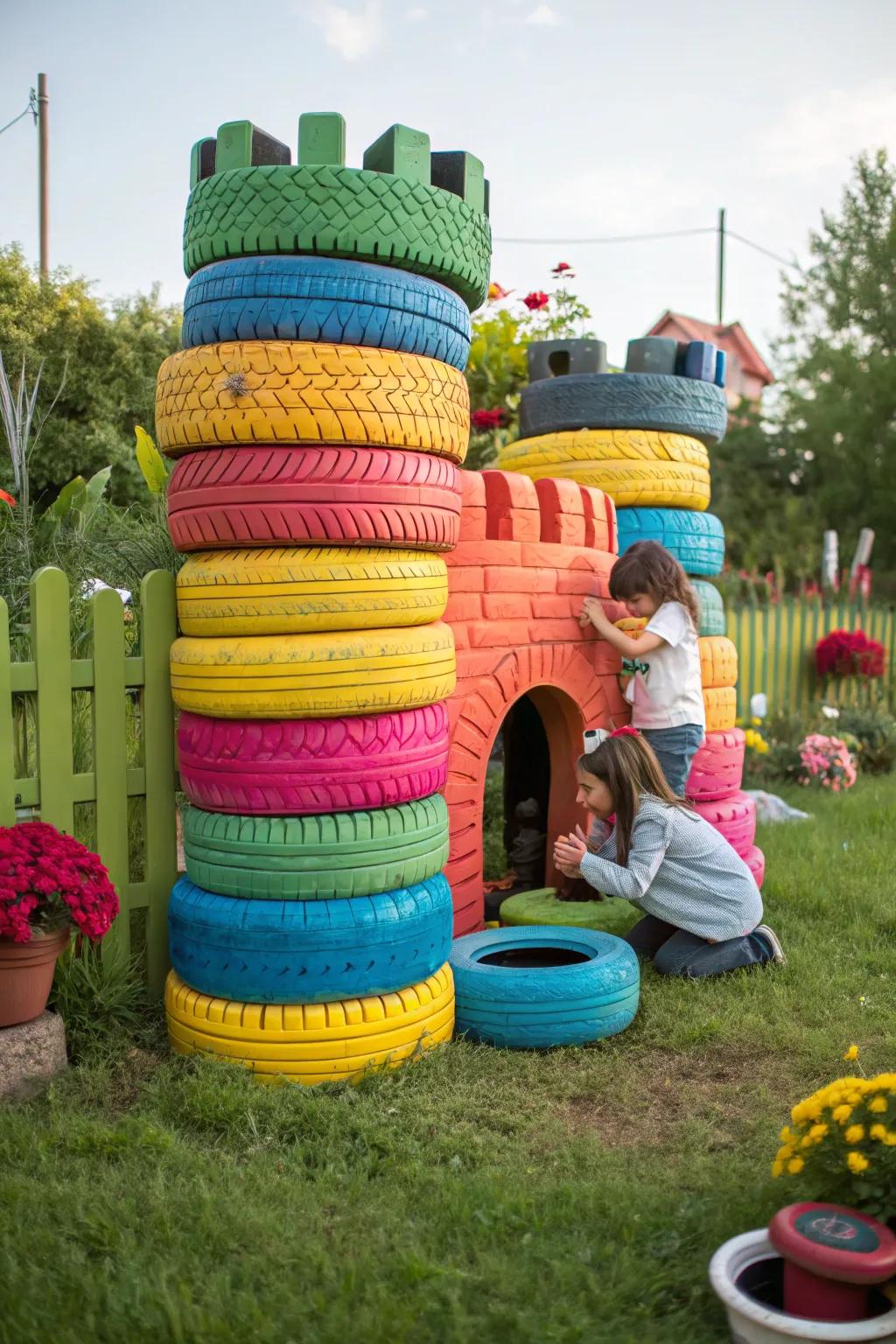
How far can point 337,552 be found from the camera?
3.51 metres

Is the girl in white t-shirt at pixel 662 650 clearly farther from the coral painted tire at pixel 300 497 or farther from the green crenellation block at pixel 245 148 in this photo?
the green crenellation block at pixel 245 148

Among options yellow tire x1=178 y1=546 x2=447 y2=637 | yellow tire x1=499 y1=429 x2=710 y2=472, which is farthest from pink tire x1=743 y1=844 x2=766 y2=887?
yellow tire x1=178 y1=546 x2=447 y2=637

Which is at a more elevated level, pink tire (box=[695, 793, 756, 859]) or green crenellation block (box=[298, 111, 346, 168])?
green crenellation block (box=[298, 111, 346, 168])

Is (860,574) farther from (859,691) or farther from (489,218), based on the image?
(489,218)

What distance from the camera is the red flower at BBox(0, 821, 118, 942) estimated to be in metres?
3.19

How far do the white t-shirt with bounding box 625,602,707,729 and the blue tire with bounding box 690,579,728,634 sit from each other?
52 centimetres

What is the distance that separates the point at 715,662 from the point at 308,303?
3.03 m

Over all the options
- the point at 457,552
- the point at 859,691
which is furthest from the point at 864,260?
the point at 457,552

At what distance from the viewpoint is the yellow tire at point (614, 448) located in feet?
18.7

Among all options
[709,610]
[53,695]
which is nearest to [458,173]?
[53,695]

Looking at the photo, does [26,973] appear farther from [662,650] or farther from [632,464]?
[632,464]

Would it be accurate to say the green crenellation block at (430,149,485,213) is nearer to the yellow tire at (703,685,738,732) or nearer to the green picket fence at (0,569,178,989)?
the green picket fence at (0,569,178,989)

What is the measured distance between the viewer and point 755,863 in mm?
5672

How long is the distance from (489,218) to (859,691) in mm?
9074
